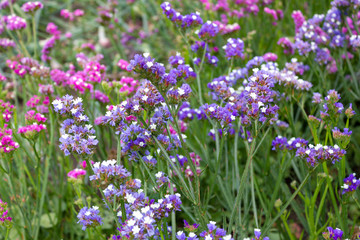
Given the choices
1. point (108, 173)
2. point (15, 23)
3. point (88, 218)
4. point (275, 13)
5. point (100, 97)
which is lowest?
point (88, 218)

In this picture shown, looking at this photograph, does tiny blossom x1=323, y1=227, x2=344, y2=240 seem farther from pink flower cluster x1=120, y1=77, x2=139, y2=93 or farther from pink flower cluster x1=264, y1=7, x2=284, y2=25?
pink flower cluster x1=264, y1=7, x2=284, y2=25

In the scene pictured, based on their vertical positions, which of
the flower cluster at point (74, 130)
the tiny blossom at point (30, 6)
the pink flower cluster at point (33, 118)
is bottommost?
the flower cluster at point (74, 130)

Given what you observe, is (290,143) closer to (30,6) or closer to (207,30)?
(207,30)

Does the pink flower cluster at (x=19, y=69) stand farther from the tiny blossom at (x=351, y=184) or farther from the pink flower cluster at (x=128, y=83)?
the tiny blossom at (x=351, y=184)

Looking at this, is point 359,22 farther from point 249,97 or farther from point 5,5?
point 5,5

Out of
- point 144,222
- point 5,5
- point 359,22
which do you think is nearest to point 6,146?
point 144,222

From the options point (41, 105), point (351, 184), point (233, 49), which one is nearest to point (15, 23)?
point (41, 105)

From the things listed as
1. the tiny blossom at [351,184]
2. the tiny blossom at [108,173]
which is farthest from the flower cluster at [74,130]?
the tiny blossom at [351,184]

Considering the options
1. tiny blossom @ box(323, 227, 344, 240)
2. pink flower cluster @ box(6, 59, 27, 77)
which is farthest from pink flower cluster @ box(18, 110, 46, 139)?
tiny blossom @ box(323, 227, 344, 240)
